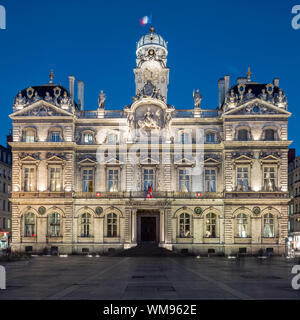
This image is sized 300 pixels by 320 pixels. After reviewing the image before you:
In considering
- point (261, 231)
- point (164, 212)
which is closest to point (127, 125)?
point (164, 212)

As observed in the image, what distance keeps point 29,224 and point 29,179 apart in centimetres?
590

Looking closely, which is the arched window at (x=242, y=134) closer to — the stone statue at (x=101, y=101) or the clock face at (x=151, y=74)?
the clock face at (x=151, y=74)

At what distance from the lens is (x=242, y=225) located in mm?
57094

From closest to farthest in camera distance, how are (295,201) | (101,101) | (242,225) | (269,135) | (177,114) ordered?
(242,225) → (269,135) → (177,114) → (101,101) → (295,201)

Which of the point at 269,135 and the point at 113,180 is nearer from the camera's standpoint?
the point at 269,135

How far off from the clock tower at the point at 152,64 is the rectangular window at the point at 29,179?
18.7 m

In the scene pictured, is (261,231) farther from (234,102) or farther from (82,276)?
(82,276)

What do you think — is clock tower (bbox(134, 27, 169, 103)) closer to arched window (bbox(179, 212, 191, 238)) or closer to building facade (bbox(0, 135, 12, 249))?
arched window (bbox(179, 212, 191, 238))

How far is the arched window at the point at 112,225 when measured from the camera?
190 feet

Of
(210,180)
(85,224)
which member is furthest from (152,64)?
(85,224)

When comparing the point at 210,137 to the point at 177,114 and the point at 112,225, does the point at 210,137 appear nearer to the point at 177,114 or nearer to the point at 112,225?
the point at 177,114

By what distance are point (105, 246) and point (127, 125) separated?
1622cm

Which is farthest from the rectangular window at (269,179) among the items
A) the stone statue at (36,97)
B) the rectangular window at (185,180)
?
the stone statue at (36,97)
